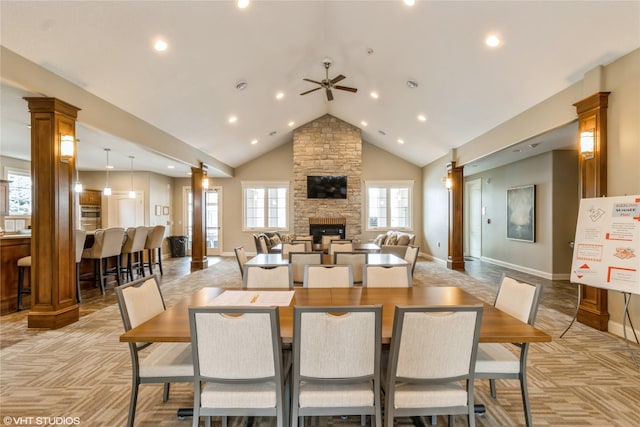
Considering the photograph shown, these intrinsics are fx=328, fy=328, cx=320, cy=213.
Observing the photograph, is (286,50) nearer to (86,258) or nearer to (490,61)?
(490,61)

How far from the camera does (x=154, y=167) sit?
28.3ft

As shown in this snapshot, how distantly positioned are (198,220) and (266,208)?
9.07ft

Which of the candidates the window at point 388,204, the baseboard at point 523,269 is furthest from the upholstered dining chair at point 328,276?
the window at point 388,204

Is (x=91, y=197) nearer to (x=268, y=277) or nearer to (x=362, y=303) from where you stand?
(x=268, y=277)

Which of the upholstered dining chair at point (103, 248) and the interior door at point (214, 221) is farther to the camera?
the interior door at point (214, 221)

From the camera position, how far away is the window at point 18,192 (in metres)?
7.50

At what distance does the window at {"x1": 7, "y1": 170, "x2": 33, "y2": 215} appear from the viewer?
24.6ft

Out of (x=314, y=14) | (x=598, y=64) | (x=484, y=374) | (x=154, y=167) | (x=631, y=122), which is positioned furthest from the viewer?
(x=154, y=167)

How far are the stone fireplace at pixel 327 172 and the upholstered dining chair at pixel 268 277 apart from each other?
6523 millimetres

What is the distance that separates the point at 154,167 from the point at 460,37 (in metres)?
7.72

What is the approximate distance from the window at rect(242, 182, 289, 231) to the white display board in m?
8.01

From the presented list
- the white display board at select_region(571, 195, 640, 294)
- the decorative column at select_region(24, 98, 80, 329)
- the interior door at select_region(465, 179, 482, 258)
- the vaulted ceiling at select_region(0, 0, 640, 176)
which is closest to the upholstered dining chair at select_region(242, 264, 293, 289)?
the decorative column at select_region(24, 98, 80, 329)

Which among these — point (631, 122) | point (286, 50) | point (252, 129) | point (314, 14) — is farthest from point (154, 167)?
point (631, 122)

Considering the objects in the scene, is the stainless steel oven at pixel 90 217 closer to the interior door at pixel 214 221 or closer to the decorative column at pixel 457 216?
the interior door at pixel 214 221
